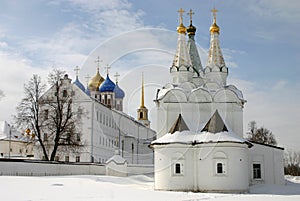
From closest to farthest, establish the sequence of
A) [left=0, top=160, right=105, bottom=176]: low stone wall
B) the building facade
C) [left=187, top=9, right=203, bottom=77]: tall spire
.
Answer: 1. [left=0, top=160, right=105, bottom=176]: low stone wall
2. [left=187, top=9, right=203, bottom=77]: tall spire
3. the building facade

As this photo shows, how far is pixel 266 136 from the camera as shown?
60.8m

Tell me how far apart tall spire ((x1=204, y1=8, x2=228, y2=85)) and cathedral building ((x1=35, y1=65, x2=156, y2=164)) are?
14712 mm

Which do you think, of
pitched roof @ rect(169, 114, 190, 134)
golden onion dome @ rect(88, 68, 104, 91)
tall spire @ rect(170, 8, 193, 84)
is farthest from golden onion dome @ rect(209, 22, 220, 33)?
golden onion dome @ rect(88, 68, 104, 91)

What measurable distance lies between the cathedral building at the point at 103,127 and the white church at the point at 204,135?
14.0 meters

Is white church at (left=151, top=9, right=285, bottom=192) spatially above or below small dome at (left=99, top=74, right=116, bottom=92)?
below

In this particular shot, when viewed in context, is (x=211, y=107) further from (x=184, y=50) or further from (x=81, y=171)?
(x=81, y=171)

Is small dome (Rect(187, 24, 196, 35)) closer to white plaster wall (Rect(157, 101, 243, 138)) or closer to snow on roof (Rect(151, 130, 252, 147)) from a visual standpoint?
white plaster wall (Rect(157, 101, 243, 138))

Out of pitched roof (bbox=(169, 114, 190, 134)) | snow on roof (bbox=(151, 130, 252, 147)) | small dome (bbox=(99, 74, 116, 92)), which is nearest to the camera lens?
snow on roof (bbox=(151, 130, 252, 147))

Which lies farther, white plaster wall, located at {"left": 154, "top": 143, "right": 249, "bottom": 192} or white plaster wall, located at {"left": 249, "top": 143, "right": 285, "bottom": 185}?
white plaster wall, located at {"left": 249, "top": 143, "right": 285, "bottom": 185}

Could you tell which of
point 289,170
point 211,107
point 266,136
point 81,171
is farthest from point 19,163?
point 289,170

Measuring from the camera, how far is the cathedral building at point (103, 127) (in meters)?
44.3

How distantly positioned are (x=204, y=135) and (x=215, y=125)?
36.9 inches

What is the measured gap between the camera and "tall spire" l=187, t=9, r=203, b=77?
103 ft

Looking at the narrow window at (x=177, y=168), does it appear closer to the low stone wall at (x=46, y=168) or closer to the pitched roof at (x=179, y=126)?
the pitched roof at (x=179, y=126)
